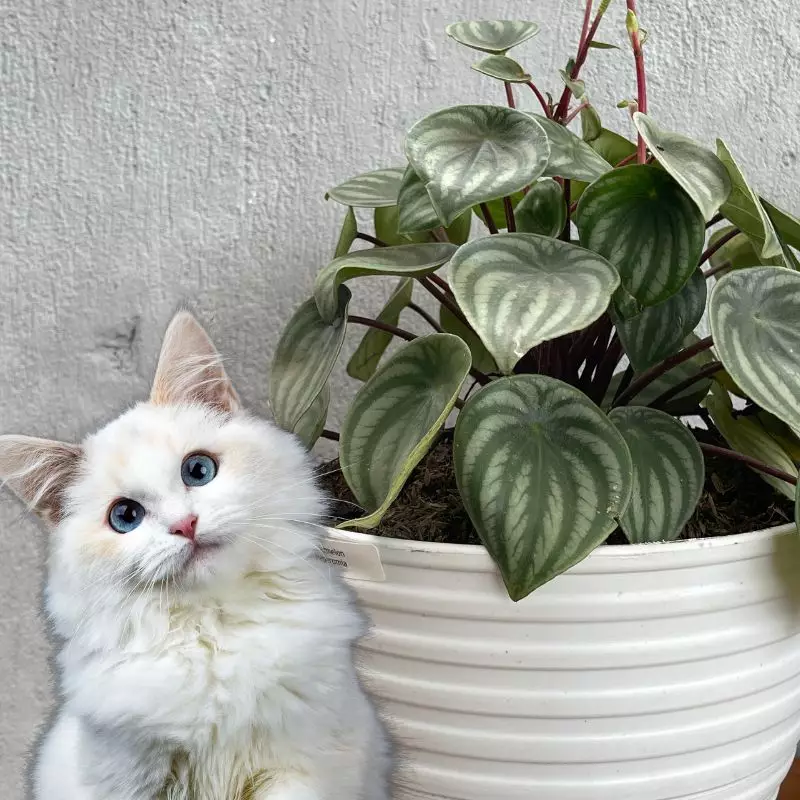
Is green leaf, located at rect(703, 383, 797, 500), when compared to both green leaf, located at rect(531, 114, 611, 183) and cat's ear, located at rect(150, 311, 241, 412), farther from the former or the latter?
cat's ear, located at rect(150, 311, 241, 412)

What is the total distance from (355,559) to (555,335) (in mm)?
265

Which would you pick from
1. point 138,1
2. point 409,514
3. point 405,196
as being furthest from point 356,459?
point 138,1

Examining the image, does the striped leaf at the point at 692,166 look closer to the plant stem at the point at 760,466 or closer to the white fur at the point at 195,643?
the plant stem at the point at 760,466

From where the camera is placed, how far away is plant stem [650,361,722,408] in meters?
0.77

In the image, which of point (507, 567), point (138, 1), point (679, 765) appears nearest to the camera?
point (507, 567)

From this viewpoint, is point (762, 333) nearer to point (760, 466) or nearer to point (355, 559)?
point (760, 466)

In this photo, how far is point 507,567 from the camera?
571mm

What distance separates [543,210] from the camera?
76 cm

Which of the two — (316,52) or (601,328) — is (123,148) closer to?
(316,52)

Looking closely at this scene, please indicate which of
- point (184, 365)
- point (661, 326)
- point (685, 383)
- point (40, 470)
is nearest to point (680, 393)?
point (685, 383)

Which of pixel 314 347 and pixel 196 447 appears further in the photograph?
pixel 314 347

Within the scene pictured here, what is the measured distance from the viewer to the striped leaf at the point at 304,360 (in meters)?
0.76

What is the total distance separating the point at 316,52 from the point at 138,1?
24 centimetres

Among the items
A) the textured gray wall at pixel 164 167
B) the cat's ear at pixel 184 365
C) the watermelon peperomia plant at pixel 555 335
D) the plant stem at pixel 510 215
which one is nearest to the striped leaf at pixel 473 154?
the watermelon peperomia plant at pixel 555 335
